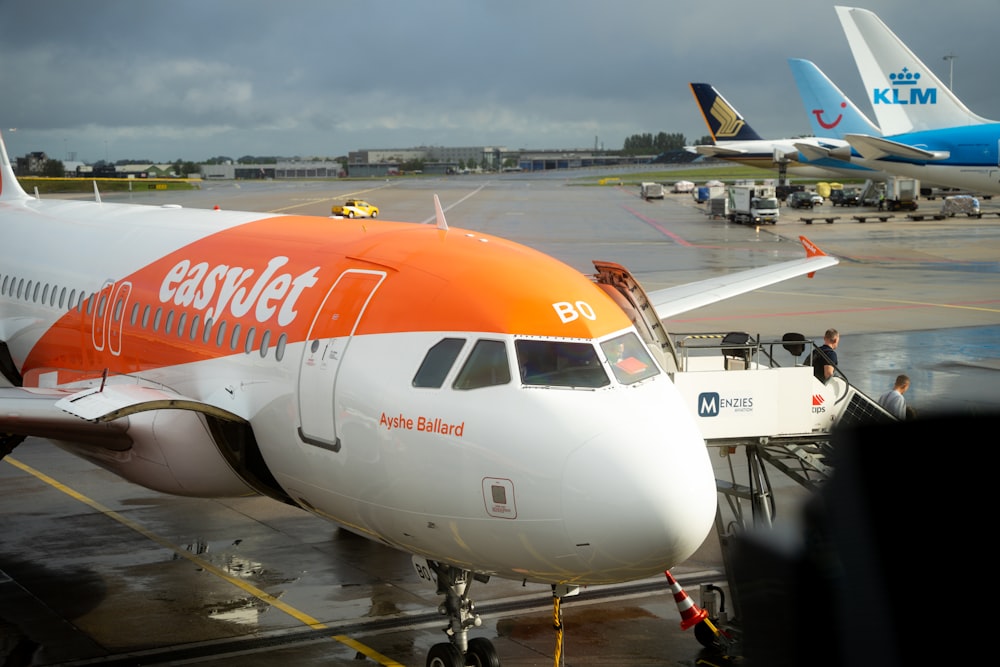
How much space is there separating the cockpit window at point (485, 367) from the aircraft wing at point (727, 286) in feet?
30.6

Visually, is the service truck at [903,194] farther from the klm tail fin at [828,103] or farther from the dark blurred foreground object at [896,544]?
the dark blurred foreground object at [896,544]

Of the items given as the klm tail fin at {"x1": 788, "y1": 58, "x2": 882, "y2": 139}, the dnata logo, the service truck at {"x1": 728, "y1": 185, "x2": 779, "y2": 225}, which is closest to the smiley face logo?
the klm tail fin at {"x1": 788, "y1": 58, "x2": 882, "y2": 139}

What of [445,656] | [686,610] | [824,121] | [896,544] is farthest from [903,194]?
[896,544]

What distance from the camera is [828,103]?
82438 mm

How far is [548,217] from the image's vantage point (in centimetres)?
8694

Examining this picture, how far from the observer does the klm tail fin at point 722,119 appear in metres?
111

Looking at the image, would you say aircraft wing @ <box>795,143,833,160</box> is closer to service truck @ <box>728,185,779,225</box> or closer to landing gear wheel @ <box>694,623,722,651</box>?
service truck @ <box>728,185,779,225</box>

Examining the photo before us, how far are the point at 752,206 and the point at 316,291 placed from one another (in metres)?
68.5

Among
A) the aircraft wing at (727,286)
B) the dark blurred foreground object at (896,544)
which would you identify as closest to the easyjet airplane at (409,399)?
the aircraft wing at (727,286)

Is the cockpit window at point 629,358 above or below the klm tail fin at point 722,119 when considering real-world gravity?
below

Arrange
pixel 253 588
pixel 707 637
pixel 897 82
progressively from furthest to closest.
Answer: pixel 897 82
pixel 253 588
pixel 707 637

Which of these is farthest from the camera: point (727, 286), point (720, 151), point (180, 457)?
point (720, 151)

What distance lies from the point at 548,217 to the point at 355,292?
75823mm

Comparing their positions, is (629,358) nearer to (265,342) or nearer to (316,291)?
(316,291)
